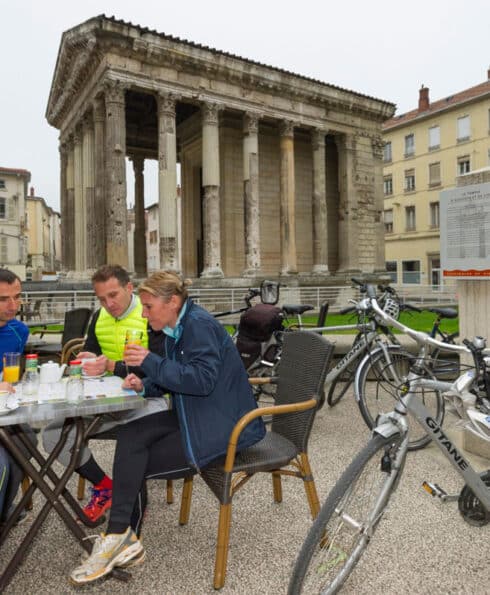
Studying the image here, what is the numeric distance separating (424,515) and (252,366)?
2.43 meters

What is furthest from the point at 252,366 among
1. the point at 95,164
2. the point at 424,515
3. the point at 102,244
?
the point at 95,164

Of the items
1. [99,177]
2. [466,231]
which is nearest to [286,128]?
[99,177]

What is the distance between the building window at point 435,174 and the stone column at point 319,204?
18.0 m

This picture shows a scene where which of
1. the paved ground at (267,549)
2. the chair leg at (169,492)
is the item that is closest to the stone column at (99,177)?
the paved ground at (267,549)

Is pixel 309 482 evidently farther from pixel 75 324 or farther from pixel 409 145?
pixel 409 145

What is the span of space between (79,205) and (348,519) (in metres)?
20.7

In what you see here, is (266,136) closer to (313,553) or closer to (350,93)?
(350,93)

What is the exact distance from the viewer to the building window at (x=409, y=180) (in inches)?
1443

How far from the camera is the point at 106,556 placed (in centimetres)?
213

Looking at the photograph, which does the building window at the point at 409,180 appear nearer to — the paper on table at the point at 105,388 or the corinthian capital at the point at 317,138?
the corinthian capital at the point at 317,138

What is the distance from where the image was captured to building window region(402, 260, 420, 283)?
35.7 metres

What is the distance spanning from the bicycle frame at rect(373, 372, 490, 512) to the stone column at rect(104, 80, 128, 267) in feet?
48.4

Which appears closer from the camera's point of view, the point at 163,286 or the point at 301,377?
the point at 163,286

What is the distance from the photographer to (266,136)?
21.3 m
